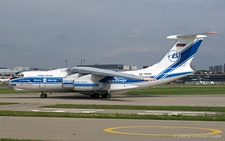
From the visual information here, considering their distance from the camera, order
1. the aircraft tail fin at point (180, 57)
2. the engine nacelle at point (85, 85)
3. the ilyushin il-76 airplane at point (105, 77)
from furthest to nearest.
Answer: the aircraft tail fin at point (180, 57) < the ilyushin il-76 airplane at point (105, 77) < the engine nacelle at point (85, 85)

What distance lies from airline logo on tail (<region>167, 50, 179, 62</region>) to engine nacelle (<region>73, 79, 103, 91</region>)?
8.71 m

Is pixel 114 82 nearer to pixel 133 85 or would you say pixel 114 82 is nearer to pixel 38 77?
pixel 133 85

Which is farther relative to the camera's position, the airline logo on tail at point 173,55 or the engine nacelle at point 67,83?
the airline logo on tail at point 173,55

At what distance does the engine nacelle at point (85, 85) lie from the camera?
3819cm

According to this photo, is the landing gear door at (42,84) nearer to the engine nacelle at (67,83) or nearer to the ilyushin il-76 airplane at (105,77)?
the ilyushin il-76 airplane at (105,77)

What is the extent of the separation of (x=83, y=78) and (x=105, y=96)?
3.84 metres

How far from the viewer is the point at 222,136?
12.7 m

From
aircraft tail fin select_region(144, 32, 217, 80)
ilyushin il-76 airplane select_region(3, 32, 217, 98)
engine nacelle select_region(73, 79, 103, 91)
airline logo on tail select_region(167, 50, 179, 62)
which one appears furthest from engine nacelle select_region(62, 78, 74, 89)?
airline logo on tail select_region(167, 50, 179, 62)

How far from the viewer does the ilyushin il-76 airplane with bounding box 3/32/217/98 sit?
38.6 m

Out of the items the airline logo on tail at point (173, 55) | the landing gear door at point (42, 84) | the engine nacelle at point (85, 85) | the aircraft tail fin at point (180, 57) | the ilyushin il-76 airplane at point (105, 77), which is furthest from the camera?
the airline logo on tail at point (173, 55)

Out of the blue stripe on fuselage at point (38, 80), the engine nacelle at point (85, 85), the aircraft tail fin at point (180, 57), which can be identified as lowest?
the engine nacelle at point (85, 85)

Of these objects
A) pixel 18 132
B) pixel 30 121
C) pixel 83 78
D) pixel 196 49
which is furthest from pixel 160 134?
pixel 196 49

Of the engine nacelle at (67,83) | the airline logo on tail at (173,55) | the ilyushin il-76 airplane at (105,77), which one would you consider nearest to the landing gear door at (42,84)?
the ilyushin il-76 airplane at (105,77)

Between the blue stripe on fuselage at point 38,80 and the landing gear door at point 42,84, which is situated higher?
the blue stripe on fuselage at point 38,80
